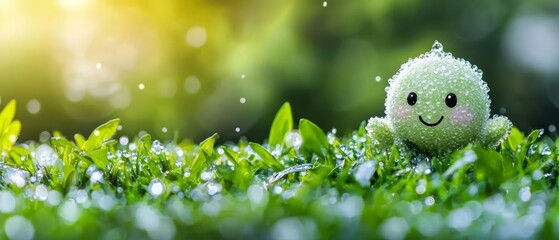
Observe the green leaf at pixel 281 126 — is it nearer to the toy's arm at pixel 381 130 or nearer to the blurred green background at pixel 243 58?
the toy's arm at pixel 381 130

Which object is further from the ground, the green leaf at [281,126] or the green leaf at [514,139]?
the green leaf at [281,126]

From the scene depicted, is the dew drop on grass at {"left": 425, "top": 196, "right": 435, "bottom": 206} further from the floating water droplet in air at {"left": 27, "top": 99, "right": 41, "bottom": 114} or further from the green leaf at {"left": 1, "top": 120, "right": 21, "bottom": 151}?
the floating water droplet in air at {"left": 27, "top": 99, "right": 41, "bottom": 114}

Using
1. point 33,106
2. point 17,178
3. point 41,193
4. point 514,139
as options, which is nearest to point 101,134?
point 17,178

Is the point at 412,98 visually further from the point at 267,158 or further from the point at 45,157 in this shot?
the point at 45,157

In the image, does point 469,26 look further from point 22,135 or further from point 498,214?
point 498,214

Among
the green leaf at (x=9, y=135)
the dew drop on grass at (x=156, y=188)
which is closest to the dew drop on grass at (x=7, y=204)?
the dew drop on grass at (x=156, y=188)

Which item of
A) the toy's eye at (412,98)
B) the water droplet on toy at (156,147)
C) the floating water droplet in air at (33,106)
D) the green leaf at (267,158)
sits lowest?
the green leaf at (267,158)

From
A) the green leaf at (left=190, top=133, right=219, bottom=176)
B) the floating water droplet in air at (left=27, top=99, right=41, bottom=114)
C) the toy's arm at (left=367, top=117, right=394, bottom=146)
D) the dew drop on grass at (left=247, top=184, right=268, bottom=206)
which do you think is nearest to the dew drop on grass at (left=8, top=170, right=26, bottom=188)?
the green leaf at (left=190, top=133, right=219, bottom=176)
